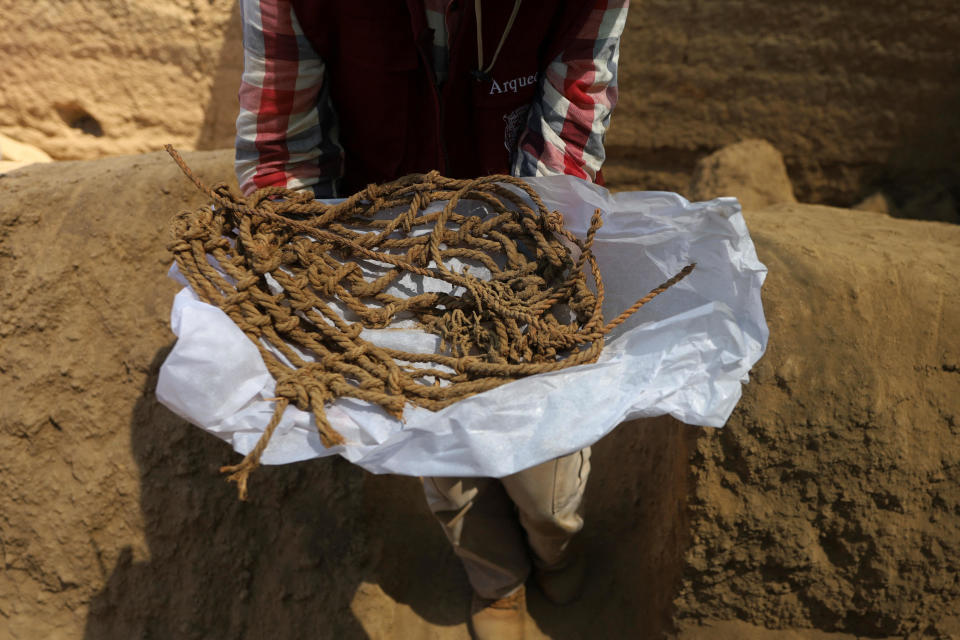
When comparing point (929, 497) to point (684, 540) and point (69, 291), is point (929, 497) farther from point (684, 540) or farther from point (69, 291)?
point (69, 291)

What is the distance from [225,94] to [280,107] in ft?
5.71

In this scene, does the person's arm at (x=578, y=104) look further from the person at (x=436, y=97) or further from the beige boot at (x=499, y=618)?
the beige boot at (x=499, y=618)

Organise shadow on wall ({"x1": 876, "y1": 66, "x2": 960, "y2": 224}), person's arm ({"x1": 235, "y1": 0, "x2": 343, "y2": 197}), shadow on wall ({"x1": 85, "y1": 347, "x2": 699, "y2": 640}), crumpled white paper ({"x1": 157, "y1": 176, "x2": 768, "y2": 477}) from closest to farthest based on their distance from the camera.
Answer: crumpled white paper ({"x1": 157, "y1": 176, "x2": 768, "y2": 477}) → person's arm ({"x1": 235, "y1": 0, "x2": 343, "y2": 197}) → shadow on wall ({"x1": 85, "y1": 347, "x2": 699, "y2": 640}) → shadow on wall ({"x1": 876, "y1": 66, "x2": 960, "y2": 224})

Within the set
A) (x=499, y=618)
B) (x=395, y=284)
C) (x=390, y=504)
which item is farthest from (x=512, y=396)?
(x=390, y=504)

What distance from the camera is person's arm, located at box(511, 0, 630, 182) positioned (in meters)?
1.03

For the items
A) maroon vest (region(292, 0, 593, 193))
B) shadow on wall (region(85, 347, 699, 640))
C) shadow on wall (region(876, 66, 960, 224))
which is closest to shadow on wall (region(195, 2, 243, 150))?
shadow on wall (region(85, 347, 699, 640))

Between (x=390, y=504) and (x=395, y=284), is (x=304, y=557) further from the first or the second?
(x=395, y=284)

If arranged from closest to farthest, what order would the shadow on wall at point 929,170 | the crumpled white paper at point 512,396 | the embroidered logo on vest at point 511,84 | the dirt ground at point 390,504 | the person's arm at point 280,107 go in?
the crumpled white paper at point 512,396 < the person's arm at point 280,107 < the embroidered logo on vest at point 511,84 < the dirt ground at point 390,504 < the shadow on wall at point 929,170

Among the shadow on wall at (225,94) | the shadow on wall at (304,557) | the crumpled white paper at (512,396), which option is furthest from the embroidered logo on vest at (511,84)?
the shadow on wall at (225,94)

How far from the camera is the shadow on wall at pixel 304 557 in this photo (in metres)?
1.39

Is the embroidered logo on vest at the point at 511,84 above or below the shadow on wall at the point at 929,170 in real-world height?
above

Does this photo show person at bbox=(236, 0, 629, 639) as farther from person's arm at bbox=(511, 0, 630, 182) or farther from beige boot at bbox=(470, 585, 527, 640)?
beige boot at bbox=(470, 585, 527, 640)

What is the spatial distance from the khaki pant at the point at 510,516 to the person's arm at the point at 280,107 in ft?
2.00

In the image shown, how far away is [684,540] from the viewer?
137 centimetres
